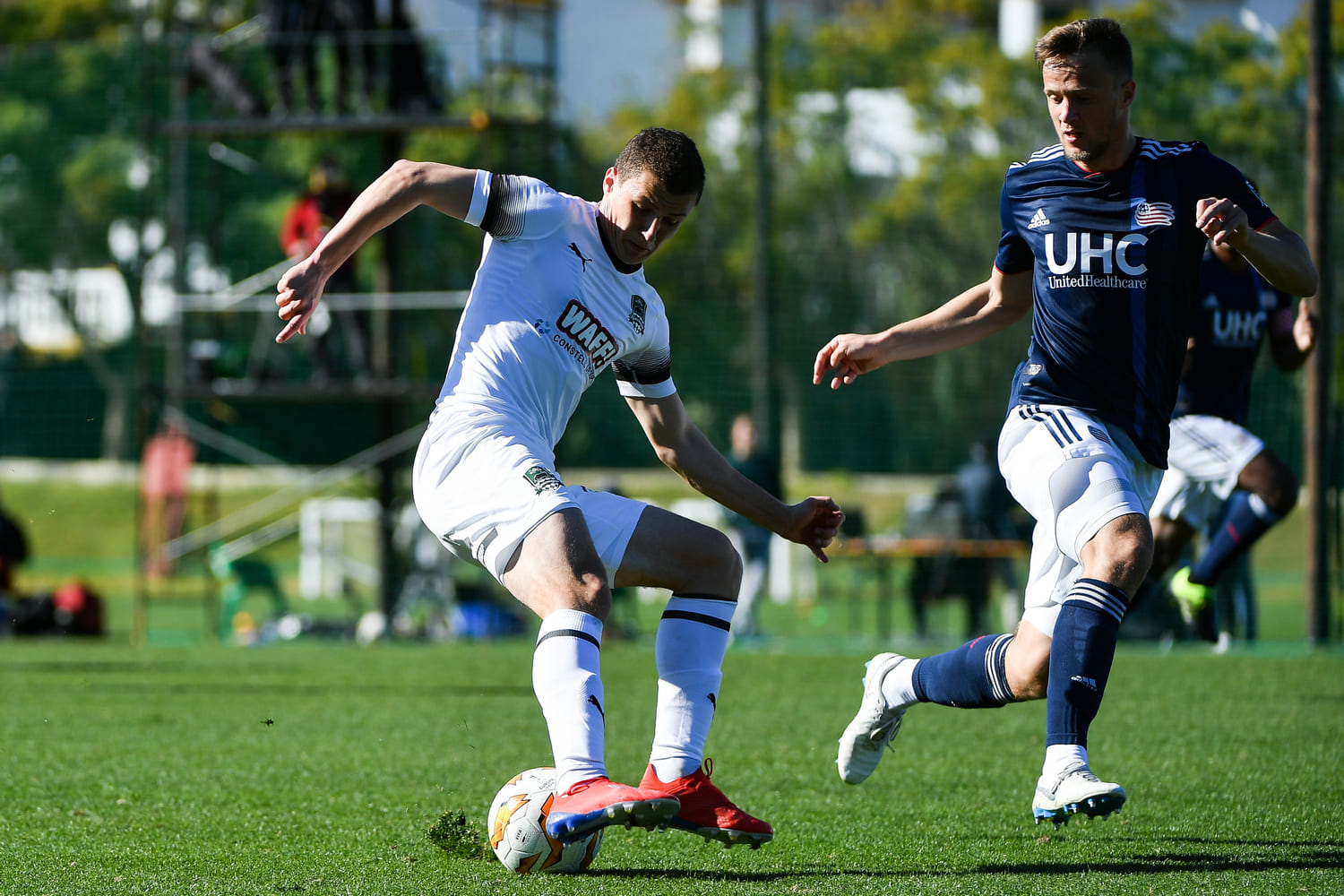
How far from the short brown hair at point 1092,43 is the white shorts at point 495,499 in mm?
1706

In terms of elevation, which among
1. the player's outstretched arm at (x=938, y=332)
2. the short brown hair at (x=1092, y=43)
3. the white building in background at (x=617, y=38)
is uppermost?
the white building in background at (x=617, y=38)

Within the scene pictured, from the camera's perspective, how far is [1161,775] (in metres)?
5.57

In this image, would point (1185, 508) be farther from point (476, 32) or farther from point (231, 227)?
point (231, 227)

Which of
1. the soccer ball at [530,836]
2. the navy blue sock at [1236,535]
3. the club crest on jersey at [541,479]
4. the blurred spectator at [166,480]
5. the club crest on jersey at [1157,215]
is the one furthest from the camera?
the blurred spectator at [166,480]

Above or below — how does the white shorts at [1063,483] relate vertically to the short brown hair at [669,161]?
below

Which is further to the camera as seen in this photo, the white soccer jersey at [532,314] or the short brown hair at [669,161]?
the white soccer jersey at [532,314]

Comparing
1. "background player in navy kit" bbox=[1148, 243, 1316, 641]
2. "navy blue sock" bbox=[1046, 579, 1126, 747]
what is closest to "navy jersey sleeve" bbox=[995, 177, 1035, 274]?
"navy blue sock" bbox=[1046, 579, 1126, 747]

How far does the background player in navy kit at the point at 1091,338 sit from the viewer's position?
4.02 m

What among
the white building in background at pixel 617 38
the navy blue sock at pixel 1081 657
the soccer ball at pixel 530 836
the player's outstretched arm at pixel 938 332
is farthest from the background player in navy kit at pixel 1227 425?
the white building in background at pixel 617 38

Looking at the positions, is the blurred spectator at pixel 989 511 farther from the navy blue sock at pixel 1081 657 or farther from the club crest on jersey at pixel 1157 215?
the navy blue sock at pixel 1081 657

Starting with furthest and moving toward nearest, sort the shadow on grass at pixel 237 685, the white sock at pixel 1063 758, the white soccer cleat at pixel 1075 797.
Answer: the shadow on grass at pixel 237 685 → the white sock at pixel 1063 758 → the white soccer cleat at pixel 1075 797

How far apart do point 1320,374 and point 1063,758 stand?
9639mm

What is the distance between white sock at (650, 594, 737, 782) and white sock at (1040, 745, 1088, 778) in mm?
878

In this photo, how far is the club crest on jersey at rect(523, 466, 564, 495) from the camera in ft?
12.9
